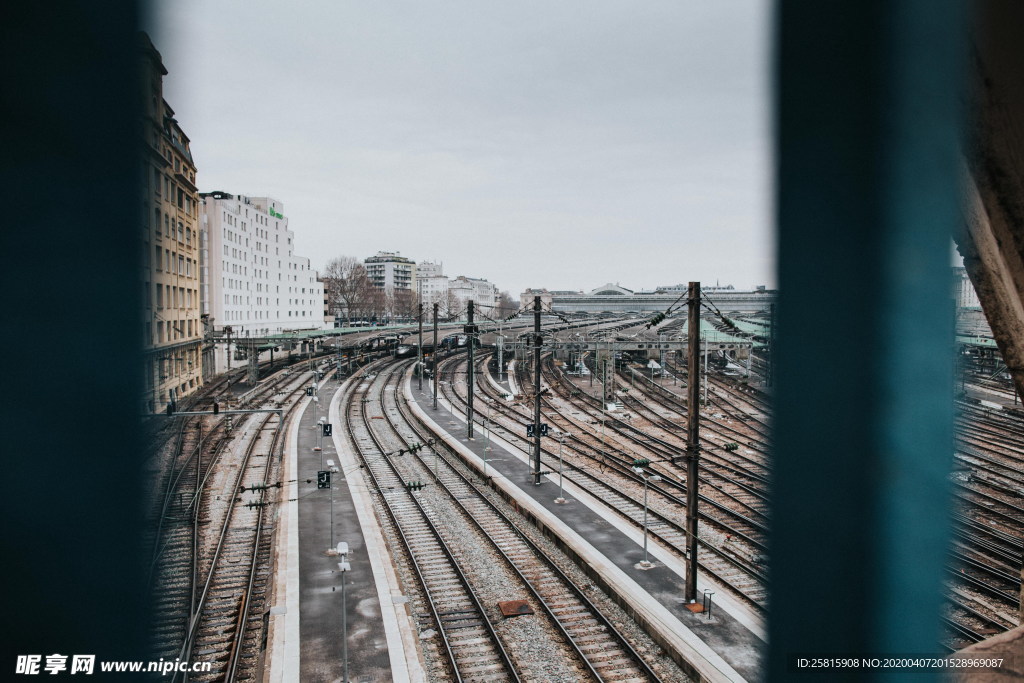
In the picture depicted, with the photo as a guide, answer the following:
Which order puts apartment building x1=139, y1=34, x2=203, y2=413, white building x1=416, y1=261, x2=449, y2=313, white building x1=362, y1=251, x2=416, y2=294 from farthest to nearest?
white building x1=416, y1=261, x2=449, y2=313 < white building x1=362, y1=251, x2=416, y2=294 < apartment building x1=139, y1=34, x2=203, y2=413

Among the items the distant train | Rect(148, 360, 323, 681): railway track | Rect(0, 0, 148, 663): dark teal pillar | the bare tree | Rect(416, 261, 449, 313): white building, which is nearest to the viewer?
Rect(0, 0, 148, 663): dark teal pillar

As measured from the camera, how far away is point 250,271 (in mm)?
29031

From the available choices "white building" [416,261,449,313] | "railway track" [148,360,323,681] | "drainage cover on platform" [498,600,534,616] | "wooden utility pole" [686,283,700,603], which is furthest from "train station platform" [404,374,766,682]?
"white building" [416,261,449,313]

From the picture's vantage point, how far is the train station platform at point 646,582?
26.4ft

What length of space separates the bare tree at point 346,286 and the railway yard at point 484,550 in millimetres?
57961

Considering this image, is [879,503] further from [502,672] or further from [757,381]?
[757,381]

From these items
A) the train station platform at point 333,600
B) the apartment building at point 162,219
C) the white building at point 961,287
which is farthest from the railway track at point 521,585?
the apartment building at point 162,219

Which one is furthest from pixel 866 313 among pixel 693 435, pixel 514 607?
pixel 514 607

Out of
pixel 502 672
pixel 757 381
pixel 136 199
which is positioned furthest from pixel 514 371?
pixel 136 199

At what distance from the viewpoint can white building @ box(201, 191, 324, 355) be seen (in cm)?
2236

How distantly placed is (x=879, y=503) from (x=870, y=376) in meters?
0.43

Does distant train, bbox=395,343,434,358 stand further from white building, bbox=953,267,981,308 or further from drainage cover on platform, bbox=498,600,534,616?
drainage cover on platform, bbox=498,600,534,616

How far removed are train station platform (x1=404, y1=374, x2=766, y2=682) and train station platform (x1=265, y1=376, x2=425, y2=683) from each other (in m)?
3.51

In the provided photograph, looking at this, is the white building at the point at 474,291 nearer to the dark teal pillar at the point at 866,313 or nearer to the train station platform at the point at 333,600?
the train station platform at the point at 333,600
